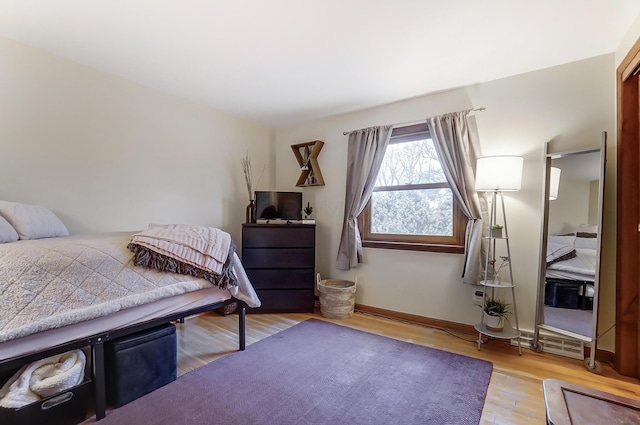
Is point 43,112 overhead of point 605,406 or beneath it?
overhead

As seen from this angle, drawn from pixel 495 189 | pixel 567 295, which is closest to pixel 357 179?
pixel 495 189

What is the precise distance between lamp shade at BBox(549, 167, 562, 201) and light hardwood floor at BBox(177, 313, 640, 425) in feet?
4.14

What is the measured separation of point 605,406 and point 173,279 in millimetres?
2090

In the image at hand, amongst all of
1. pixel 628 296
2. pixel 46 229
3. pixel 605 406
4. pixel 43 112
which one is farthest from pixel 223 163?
pixel 628 296

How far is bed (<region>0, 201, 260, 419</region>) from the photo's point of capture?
130 centimetres

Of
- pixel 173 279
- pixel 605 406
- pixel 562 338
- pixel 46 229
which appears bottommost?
pixel 562 338

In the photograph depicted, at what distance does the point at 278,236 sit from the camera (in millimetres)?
3279

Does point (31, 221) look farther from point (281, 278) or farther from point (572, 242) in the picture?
point (572, 242)

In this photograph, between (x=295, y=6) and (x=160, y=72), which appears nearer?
(x=295, y=6)

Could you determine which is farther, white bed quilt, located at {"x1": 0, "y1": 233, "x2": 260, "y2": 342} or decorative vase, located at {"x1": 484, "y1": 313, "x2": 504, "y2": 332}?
decorative vase, located at {"x1": 484, "y1": 313, "x2": 504, "y2": 332}

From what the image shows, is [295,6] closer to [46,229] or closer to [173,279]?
[173,279]

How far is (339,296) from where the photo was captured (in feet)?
10.1

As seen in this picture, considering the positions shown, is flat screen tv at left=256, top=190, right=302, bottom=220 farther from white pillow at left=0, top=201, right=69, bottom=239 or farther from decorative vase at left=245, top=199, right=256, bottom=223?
white pillow at left=0, top=201, right=69, bottom=239

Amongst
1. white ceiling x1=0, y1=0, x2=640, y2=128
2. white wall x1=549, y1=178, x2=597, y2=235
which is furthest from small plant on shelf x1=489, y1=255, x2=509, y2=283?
white ceiling x1=0, y1=0, x2=640, y2=128
